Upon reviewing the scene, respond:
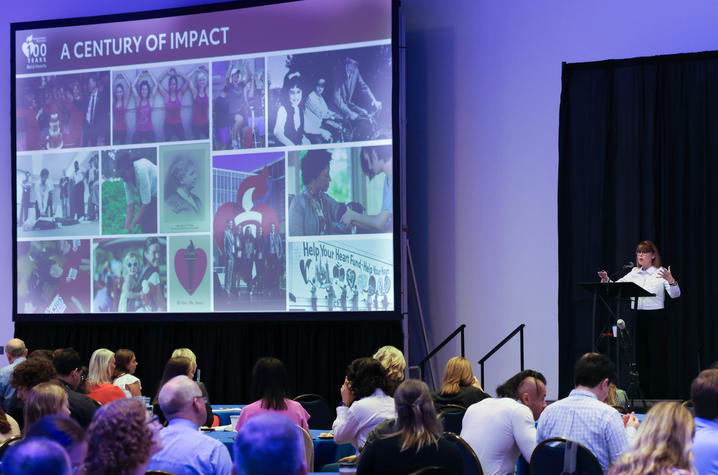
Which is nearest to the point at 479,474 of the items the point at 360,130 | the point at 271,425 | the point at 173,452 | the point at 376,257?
the point at 173,452

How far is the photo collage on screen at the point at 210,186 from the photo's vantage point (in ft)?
30.1

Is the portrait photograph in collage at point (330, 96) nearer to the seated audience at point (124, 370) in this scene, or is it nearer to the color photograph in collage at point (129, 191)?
the color photograph in collage at point (129, 191)

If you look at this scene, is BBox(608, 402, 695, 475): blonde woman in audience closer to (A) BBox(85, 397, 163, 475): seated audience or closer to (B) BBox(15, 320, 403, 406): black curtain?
(A) BBox(85, 397, 163, 475): seated audience

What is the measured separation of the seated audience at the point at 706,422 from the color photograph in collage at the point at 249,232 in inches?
243

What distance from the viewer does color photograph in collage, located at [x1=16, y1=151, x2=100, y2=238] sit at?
10.3 metres

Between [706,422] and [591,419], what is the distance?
26.0 inches

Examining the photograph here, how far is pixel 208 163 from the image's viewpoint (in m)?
9.81

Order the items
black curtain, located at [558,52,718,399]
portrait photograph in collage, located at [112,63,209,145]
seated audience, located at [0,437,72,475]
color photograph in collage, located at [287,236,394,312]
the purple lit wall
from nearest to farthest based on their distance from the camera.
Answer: seated audience, located at [0,437,72,475] → black curtain, located at [558,52,718,399] → color photograph in collage, located at [287,236,394,312] → the purple lit wall → portrait photograph in collage, located at [112,63,209,145]

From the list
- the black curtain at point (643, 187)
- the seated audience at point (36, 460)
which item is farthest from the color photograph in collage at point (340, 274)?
the seated audience at point (36, 460)

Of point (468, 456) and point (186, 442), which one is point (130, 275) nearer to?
point (468, 456)

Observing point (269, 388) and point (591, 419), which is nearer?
point (591, 419)

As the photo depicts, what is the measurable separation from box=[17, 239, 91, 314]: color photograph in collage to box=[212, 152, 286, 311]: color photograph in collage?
5.63ft

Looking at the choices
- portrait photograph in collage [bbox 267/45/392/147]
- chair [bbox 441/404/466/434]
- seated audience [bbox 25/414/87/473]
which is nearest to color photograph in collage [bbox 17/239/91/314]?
portrait photograph in collage [bbox 267/45/392/147]

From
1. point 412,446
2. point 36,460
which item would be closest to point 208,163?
point 412,446
